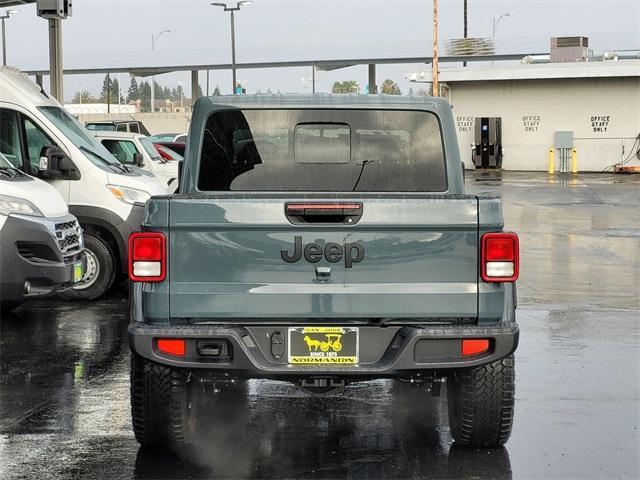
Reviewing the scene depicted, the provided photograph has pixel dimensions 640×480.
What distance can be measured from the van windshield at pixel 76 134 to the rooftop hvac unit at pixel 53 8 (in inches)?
316

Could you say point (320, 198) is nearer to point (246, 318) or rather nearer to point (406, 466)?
point (246, 318)

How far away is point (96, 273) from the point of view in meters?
12.4

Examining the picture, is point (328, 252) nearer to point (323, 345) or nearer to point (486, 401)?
point (323, 345)

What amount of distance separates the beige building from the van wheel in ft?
132

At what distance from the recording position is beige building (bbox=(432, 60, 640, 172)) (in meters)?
44.8

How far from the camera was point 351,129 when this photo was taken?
21.1 ft

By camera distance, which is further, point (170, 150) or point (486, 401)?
point (170, 150)

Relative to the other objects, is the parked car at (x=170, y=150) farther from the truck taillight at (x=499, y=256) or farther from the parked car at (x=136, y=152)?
the truck taillight at (x=499, y=256)

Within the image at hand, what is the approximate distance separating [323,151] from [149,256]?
1333mm

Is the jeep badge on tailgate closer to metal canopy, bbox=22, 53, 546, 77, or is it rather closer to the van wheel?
the van wheel

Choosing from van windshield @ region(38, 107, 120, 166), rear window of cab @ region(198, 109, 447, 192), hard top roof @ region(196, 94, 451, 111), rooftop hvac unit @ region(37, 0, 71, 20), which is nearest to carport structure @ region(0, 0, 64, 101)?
rooftop hvac unit @ region(37, 0, 71, 20)

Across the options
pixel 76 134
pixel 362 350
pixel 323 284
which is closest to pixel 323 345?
pixel 362 350

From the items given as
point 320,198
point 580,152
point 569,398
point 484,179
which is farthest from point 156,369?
point 580,152

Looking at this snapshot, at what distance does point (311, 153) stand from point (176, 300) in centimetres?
131
